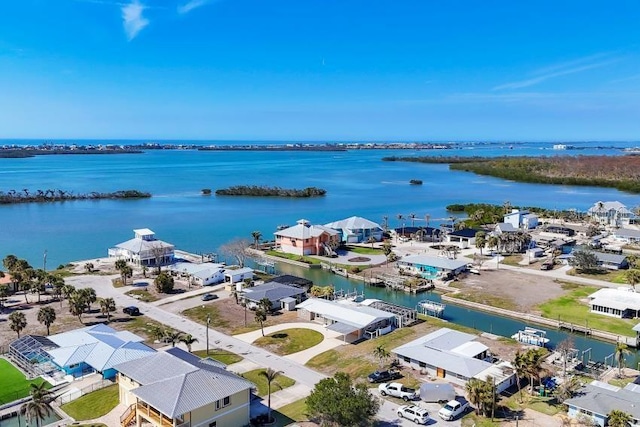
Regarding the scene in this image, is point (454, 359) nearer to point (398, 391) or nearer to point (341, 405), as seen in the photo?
point (398, 391)

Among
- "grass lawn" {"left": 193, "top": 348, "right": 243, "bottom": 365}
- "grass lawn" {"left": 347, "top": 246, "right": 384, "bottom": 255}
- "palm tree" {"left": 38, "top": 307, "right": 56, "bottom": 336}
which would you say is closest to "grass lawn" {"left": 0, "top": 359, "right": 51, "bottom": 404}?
"palm tree" {"left": 38, "top": 307, "right": 56, "bottom": 336}

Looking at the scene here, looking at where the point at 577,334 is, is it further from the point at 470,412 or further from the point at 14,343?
the point at 14,343

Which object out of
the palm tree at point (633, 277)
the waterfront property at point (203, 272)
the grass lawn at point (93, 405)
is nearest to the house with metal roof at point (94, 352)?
the grass lawn at point (93, 405)

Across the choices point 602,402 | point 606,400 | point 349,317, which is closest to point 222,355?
point 349,317

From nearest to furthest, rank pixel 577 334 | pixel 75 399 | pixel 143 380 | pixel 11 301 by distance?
pixel 143 380 < pixel 75 399 < pixel 577 334 < pixel 11 301

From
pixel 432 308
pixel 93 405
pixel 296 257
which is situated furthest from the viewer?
pixel 296 257

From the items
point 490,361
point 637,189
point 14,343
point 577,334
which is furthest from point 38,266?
point 637,189

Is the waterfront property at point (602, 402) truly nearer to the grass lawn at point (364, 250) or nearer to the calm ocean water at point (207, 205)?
the grass lawn at point (364, 250)
